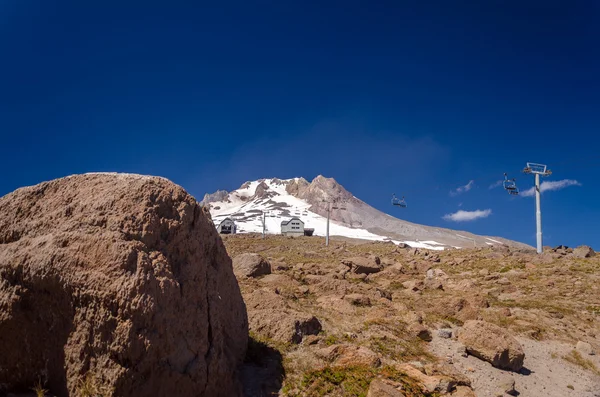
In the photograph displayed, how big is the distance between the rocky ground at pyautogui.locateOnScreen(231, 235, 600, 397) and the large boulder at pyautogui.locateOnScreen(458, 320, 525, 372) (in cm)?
4

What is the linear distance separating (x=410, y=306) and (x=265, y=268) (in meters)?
8.51

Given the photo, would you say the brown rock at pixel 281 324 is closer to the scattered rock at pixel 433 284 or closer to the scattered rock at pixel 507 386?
the scattered rock at pixel 507 386

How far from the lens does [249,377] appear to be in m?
8.69

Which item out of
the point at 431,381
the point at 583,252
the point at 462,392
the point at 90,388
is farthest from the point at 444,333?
the point at 583,252

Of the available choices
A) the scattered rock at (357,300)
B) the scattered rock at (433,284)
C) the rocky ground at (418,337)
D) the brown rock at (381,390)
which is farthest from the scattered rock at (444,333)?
the scattered rock at (433,284)

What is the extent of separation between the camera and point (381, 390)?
7.96 meters

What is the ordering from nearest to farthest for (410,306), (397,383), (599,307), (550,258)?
(397,383), (410,306), (599,307), (550,258)

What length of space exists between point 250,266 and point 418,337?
408 inches

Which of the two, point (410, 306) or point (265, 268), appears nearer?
point (410, 306)

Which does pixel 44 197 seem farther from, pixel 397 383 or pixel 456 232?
pixel 456 232

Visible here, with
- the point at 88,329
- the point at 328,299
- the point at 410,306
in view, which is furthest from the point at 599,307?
the point at 88,329

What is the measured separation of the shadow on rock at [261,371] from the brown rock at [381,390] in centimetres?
216

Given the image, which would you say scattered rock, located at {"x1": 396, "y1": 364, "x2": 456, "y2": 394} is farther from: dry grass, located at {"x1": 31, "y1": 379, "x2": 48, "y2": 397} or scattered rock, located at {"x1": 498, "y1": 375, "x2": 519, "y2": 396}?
dry grass, located at {"x1": 31, "y1": 379, "x2": 48, "y2": 397}

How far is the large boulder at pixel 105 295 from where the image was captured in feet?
19.7
